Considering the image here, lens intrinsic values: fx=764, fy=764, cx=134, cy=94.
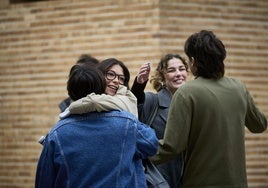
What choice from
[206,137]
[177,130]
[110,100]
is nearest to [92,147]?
[110,100]

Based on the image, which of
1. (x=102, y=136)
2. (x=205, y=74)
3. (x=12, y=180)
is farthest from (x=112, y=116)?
(x=12, y=180)

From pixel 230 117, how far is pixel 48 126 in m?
5.88

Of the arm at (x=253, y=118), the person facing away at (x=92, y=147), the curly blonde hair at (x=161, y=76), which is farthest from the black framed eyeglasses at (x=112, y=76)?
the person facing away at (x=92, y=147)

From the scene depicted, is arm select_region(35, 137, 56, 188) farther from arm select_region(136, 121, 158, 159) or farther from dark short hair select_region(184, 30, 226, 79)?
dark short hair select_region(184, 30, 226, 79)

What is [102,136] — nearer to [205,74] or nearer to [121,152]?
[121,152]

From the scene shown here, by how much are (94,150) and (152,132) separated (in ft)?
1.26

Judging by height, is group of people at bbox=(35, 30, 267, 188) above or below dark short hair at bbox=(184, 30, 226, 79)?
below

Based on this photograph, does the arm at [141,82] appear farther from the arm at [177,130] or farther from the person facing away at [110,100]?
the arm at [177,130]

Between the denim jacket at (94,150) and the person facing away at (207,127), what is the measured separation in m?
0.32

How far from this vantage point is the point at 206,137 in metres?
4.88

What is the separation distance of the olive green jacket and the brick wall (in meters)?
4.79

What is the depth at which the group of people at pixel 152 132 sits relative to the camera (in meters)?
4.52

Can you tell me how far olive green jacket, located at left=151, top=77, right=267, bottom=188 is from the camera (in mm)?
4859

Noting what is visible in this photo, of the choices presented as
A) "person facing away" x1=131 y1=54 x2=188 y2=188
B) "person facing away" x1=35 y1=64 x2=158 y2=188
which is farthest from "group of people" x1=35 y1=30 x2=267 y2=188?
"person facing away" x1=131 y1=54 x2=188 y2=188
